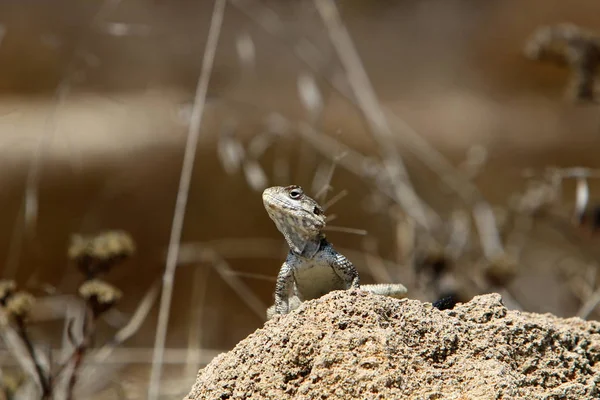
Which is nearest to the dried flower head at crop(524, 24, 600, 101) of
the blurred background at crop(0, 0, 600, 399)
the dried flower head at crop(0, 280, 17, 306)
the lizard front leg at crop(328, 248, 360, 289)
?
the blurred background at crop(0, 0, 600, 399)

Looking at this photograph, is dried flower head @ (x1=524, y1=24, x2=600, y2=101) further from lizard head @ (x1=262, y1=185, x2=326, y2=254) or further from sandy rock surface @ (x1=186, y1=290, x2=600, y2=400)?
sandy rock surface @ (x1=186, y1=290, x2=600, y2=400)

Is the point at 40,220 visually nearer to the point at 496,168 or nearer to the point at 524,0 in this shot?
the point at 496,168

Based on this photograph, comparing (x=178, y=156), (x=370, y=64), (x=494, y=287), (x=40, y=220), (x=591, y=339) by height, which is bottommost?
(x=591, y=339)

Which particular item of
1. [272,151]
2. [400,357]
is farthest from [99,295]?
[272,151]

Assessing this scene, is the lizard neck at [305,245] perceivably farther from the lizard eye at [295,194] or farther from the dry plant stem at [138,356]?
the dry plant stem at [138,356]

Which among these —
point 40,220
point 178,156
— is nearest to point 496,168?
point 178,156
